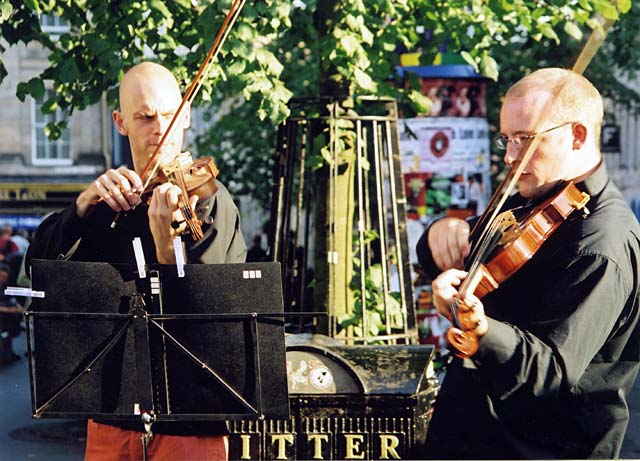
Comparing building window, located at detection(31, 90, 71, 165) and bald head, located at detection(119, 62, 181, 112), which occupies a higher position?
building window, located at detection(31, 90, 71, 165)

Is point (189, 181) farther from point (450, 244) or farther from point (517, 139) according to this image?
point (517, 139)

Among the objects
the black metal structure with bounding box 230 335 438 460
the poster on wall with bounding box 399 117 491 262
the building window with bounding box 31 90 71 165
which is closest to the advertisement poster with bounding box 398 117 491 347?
the poster on wall with bounding box 399 117 491 262

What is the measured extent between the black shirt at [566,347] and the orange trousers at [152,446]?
0.87m

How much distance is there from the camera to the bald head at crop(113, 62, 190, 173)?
349 cm

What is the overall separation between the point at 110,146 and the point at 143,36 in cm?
1993

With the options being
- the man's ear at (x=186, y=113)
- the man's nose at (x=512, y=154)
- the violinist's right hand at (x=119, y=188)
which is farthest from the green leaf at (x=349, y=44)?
the man's nose at (x=512, y=154)

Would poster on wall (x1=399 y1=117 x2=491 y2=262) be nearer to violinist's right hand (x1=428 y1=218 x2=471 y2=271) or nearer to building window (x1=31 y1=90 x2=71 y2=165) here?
violinist's right hand (x1=428 y1=218 x2=471 y2=271)

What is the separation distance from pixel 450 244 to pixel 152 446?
1.24 metres

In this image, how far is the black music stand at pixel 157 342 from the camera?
3074 millimetres

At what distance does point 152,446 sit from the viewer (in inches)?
135

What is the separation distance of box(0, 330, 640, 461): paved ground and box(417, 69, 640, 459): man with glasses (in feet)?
16.5

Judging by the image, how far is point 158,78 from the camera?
358 cm

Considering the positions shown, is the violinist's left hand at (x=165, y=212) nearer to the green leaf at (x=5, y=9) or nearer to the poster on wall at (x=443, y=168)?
the green leaf at (x=5, y=9)

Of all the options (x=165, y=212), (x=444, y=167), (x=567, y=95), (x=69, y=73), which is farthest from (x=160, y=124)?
(x=444, y=167)
